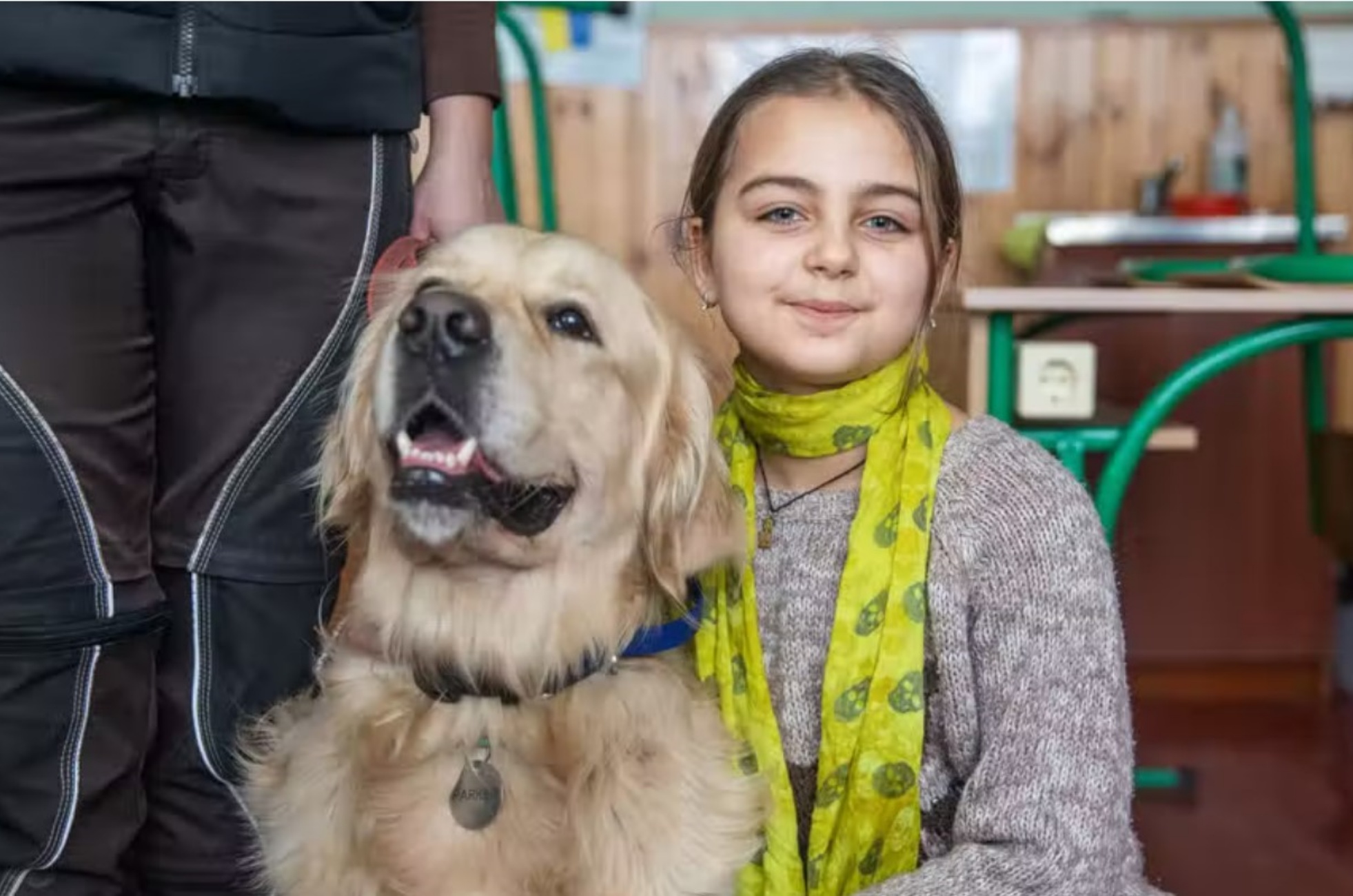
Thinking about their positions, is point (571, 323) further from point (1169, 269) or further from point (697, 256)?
point (1169, 269)

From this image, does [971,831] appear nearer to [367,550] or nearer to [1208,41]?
[367,550]

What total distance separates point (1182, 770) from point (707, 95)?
176cm

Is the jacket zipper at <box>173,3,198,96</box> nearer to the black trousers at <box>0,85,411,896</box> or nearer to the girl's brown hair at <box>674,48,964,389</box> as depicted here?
the black trousers at <box>0,85,411,896</box>

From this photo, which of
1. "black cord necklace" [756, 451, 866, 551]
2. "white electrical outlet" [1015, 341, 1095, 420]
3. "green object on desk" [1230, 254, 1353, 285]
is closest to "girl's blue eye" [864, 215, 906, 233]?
"black cord necklace" [756, 451, 866, 551]

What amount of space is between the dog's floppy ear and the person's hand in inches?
10.8

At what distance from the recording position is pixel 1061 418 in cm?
179

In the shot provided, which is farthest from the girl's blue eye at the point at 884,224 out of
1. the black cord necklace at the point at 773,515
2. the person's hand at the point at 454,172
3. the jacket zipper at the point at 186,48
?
the jacket zipper at the point at 186,48

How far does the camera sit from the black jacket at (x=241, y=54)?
1.11 meters

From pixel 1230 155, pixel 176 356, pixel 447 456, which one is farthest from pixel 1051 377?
pixel 1230 155

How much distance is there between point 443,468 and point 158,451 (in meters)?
Answer: 0.38

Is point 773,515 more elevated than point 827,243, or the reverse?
point 827,243

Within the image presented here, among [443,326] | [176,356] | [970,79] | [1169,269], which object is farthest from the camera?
[970,79]

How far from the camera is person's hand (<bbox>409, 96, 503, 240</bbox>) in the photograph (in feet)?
4.44

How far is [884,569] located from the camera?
123 centimetres
